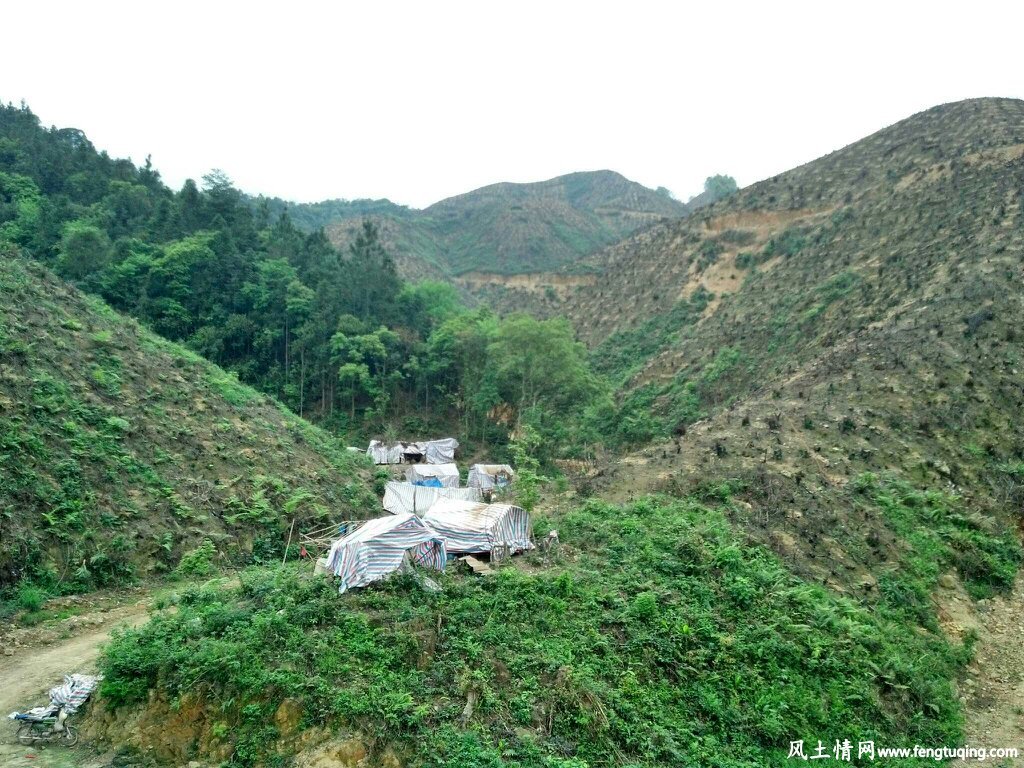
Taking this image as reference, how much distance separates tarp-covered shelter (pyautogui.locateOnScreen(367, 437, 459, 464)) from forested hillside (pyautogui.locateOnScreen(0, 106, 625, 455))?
2.71 meters

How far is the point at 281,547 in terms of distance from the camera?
642 inches

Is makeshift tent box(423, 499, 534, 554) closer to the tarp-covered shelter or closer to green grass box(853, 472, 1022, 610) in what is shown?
green grass box(853, 472, 1022, 610)

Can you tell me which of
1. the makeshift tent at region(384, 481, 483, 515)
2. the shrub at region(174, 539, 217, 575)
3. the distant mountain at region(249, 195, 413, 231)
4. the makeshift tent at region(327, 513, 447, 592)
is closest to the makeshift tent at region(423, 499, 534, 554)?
the makeshift tent at region(327, 513, 447, 592)

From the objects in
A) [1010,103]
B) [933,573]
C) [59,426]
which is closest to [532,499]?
[933,573]

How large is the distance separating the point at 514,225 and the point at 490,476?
6484 cm

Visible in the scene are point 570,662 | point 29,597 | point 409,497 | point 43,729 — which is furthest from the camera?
point 409,497

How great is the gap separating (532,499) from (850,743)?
7502 mm

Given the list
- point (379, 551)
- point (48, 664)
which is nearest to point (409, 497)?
point (379, 551)

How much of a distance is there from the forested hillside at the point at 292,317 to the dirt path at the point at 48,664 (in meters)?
19.9

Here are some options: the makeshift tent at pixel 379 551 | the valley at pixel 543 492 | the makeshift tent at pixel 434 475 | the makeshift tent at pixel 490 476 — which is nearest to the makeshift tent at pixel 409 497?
the valley at pixel 543 492

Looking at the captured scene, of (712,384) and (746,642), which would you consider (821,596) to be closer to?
(746,642)

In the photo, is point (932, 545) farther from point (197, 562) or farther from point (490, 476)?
point (490, 476)

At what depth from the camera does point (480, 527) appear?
44.0 feet

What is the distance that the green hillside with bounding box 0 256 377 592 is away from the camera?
13.1m
